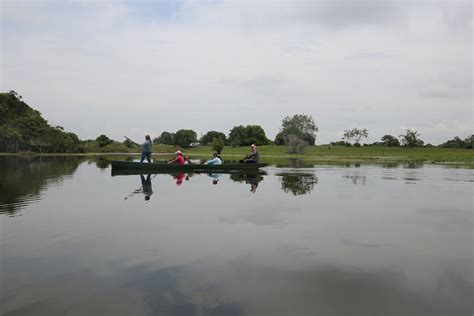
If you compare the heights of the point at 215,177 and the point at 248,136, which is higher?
the point at 248,136

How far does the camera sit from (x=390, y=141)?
404ft

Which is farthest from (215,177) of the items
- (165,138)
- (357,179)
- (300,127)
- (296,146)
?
(165,138)

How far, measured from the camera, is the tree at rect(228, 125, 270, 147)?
138250 mm

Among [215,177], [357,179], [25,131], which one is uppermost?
[25,131]

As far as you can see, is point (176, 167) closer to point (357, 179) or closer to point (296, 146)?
point (357, 179)

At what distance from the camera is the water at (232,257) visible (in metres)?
5.76

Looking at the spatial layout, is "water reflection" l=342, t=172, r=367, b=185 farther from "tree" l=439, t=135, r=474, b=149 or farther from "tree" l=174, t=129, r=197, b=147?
"tree" l=174, t=129, r=197, b=147

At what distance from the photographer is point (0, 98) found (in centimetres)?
8225

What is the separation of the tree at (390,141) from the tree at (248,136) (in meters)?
44.1

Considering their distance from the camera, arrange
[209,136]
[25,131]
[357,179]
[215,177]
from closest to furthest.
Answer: [357,179] < [215,177] < [25,131] < [209,136]

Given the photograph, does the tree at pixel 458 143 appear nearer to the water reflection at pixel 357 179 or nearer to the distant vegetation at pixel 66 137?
the distant vegetation at pixel 66 137

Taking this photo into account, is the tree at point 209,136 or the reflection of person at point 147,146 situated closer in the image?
the reflection of person at point 147,146

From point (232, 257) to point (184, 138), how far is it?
5618 inches

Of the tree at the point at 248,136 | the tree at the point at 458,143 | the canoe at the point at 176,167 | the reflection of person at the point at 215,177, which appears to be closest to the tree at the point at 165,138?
the tree at the point at 248,136
